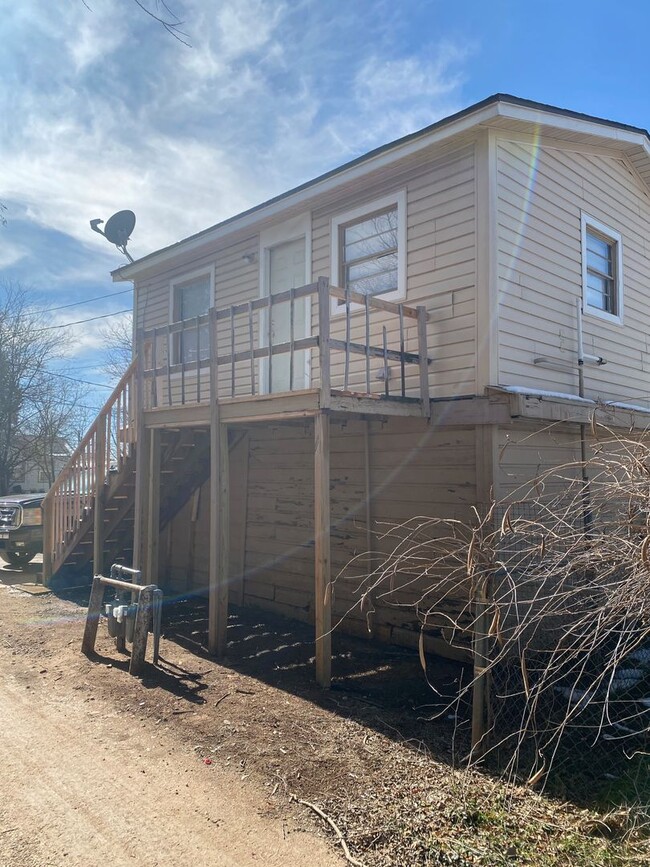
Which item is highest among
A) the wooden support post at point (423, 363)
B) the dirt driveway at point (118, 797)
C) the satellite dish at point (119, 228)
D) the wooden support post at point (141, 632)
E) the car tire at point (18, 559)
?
the satellite dish at point (119, 228)

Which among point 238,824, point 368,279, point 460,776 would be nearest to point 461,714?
point 460,776

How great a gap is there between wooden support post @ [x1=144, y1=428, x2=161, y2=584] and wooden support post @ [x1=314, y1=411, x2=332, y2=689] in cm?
287

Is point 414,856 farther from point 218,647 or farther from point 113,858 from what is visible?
point 218,647

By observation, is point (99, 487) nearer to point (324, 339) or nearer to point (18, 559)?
point (324, 339)

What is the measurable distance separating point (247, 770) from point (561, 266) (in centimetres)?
605

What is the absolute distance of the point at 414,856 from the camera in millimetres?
2803

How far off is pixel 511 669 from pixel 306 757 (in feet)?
5.90

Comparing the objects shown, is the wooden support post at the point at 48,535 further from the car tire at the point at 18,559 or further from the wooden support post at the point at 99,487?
the car tire at the point at 18,559

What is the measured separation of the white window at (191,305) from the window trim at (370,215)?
8.71 feet

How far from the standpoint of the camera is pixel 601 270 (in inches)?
309

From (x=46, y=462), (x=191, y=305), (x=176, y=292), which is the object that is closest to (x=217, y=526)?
(x=191, y=305)

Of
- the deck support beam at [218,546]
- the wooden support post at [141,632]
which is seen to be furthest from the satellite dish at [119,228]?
the wooden support post at [141,632]

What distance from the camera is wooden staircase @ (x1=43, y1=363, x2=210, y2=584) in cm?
809

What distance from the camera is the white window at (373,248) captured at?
671cm
